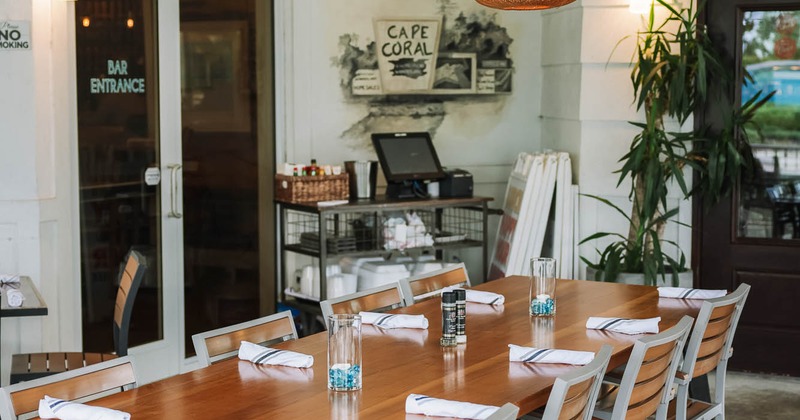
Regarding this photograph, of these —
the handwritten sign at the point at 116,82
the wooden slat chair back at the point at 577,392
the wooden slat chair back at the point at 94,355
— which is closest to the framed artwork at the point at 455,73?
the handwritten sign at the point at 116,82

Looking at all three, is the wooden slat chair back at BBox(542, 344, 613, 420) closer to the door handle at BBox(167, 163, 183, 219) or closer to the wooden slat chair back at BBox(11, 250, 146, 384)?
the wooden slat chair back at BBox(11, 250, 146, 384)

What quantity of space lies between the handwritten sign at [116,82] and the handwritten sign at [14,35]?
0.54 meters

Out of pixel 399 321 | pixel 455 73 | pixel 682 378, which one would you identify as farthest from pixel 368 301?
pixel 455 73

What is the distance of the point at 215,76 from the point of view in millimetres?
6398

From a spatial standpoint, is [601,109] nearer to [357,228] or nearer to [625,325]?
[357,228]

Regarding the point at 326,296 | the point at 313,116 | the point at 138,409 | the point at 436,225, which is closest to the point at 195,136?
the point at 313,116

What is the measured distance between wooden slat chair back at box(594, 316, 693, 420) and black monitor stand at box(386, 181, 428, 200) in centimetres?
307

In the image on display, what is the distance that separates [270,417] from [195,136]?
382 centimetres

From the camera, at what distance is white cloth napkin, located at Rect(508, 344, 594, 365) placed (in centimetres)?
330

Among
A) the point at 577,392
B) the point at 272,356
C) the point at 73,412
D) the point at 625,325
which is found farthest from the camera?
the point at 625,325

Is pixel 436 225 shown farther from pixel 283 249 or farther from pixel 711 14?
pixel 711 14

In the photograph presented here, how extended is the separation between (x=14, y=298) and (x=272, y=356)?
5.61ft

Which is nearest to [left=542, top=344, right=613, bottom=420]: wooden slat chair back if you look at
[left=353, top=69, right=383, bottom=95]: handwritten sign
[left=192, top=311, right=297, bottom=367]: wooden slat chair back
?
[left=192, top=311, right=297, bottom=367]: wooden slat chair back

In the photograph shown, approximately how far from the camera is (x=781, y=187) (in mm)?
6344
